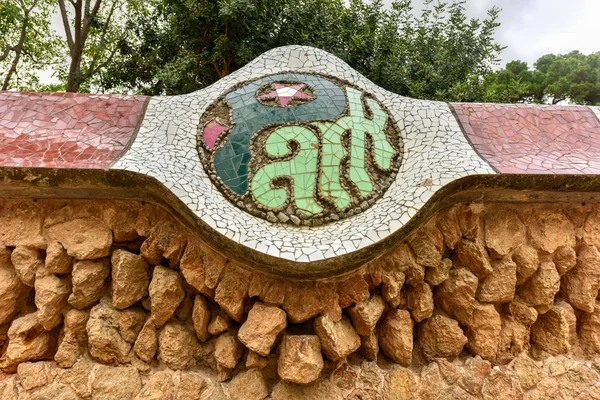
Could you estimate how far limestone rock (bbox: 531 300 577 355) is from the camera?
2807mm

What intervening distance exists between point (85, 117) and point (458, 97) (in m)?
4.67

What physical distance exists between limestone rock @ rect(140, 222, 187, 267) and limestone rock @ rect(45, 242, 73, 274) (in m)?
0.45

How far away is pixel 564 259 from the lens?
2.87 m

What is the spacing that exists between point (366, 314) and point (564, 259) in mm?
1483

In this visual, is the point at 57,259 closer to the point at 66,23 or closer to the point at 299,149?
the point at 299,149

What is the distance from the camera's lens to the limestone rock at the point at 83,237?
251cm

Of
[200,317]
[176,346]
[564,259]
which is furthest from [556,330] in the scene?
[176,346]

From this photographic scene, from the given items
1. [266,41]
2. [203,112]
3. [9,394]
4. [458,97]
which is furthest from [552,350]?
[266,41]

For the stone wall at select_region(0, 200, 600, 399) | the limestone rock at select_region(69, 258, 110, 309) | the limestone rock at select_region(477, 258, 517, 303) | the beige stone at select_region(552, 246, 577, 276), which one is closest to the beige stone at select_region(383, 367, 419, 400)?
the stone wall at select_region(0, 200, 600, 399)

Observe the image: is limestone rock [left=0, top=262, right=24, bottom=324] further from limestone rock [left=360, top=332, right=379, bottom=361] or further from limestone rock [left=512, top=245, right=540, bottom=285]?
limestone rock [left=512, top=245, right=540, bottom=285]

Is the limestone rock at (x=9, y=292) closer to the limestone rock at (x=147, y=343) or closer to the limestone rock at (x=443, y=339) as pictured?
the limestone rock at (x=147, y=343)

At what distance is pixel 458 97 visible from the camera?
575 cm

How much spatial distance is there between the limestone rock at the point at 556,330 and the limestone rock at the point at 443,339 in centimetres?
60

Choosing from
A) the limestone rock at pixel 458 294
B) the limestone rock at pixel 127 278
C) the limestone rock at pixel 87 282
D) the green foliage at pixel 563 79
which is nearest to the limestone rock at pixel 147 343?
the limestone rock at pixel 127 278
